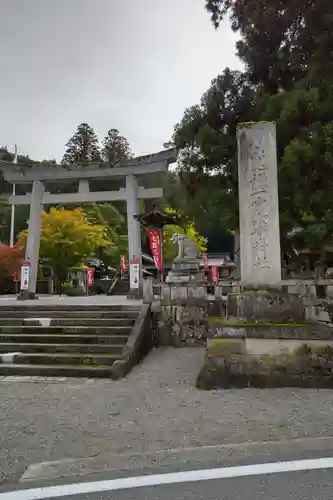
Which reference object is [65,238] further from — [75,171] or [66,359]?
[66,359]

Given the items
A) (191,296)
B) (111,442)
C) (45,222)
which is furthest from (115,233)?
(111,442)

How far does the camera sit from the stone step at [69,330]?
27.2 ft

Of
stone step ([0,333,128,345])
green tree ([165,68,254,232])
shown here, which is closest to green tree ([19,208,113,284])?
green tree ([165,68,254,232])

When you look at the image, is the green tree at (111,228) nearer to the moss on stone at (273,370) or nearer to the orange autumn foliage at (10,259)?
the orange autumn foliage at (10,259)

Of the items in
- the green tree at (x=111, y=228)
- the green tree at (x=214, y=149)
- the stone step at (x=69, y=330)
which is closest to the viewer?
the stone step at (x=69, y=330)

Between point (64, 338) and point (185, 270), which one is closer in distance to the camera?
point (64, 338)

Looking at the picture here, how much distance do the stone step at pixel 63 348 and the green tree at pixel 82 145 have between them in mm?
34974

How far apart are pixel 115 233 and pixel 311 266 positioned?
55.6ft

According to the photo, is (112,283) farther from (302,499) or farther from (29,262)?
(302,499)

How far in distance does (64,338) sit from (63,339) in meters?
0.03

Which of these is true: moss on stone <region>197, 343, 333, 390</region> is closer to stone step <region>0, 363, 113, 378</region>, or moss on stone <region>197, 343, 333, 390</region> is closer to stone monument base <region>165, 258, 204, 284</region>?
stone step <region>0, 363, 113, 378</region>

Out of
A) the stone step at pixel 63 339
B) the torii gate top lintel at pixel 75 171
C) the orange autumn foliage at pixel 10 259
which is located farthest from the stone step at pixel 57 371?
the orange autumn foliage at pixel 10 259

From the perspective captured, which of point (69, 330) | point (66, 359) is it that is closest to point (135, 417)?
point (66, 359)

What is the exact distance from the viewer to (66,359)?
716 centimetres
